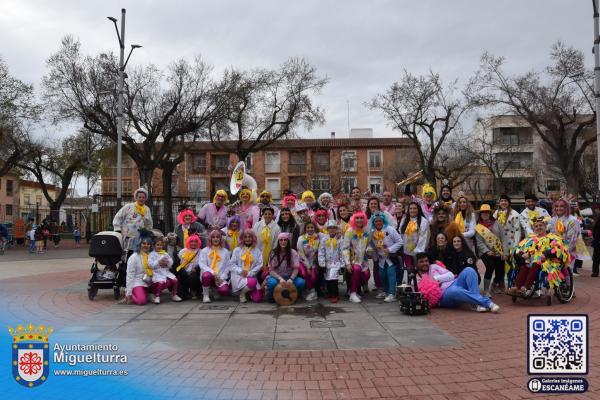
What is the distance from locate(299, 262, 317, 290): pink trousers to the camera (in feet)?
25.6

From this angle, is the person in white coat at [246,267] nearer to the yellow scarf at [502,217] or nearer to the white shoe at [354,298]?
the white shoe at [354,298]

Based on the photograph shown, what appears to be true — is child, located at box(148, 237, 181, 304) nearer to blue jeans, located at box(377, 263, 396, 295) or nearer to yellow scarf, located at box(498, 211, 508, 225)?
blue jeans, located at box(377, 263, 396, 295)

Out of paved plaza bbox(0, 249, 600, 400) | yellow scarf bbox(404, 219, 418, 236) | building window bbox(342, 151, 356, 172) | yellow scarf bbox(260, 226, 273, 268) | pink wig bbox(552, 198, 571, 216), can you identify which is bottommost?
paved plaza bbox(0, 249, 600, 400)

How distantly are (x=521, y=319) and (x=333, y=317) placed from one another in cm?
258

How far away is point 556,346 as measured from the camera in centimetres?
394

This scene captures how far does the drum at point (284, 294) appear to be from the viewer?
24.3 ft

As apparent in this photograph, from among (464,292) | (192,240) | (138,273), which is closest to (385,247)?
(464,292)

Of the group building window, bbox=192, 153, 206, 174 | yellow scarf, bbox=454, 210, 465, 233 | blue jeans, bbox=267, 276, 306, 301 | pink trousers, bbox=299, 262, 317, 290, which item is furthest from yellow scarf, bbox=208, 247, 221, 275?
building window, bbox=192, 153, 206, 174

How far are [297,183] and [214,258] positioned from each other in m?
46.7

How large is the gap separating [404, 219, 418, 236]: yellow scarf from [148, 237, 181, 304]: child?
4.18 metres

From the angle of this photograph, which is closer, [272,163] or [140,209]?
[140,209]

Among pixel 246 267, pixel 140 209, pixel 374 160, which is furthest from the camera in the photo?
pixel 374 160

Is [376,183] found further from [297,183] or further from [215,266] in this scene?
[215,266]

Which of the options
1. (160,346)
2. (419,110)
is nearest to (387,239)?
(160,346)
